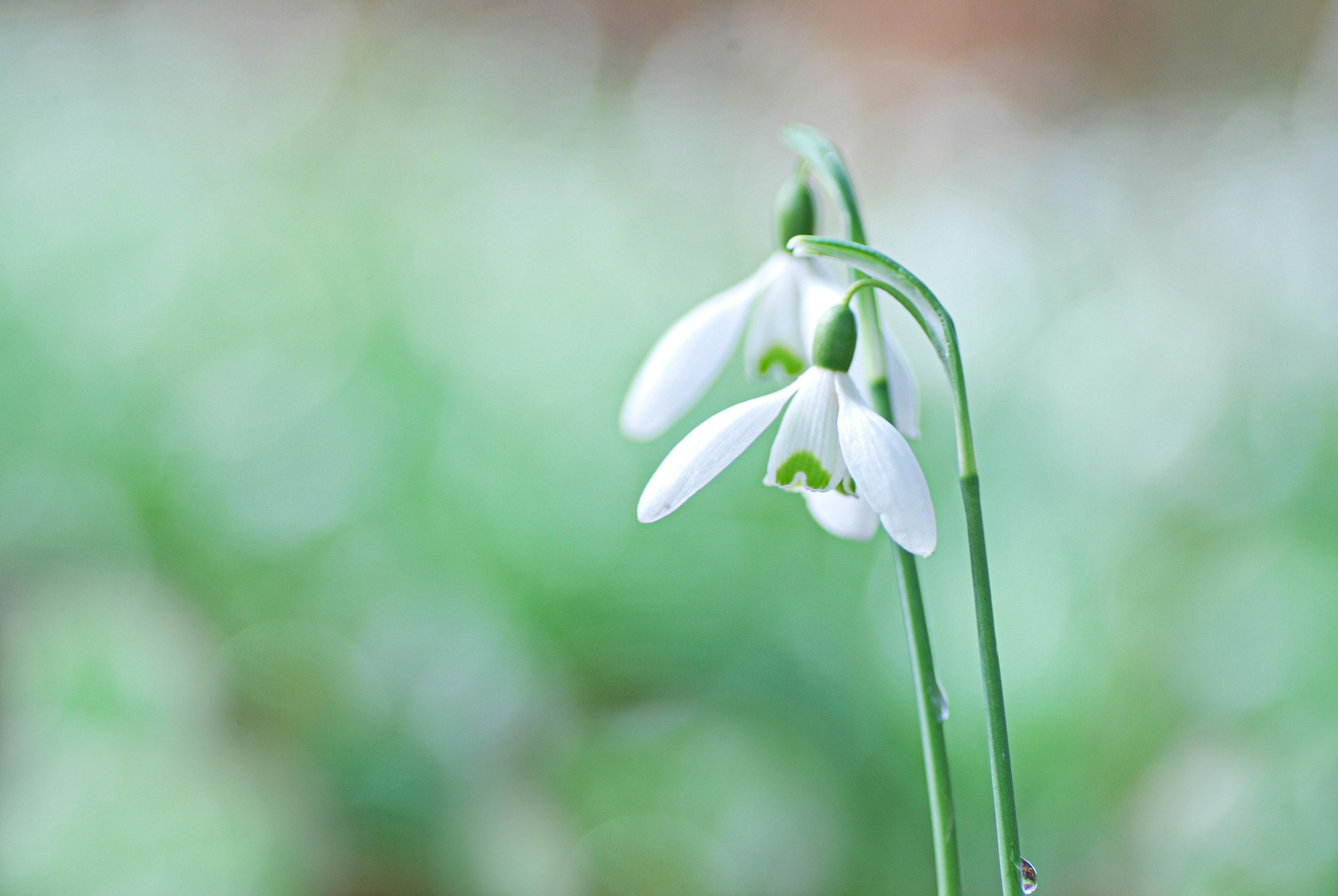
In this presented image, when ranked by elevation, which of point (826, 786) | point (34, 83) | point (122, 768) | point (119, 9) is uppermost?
point (119, 9)

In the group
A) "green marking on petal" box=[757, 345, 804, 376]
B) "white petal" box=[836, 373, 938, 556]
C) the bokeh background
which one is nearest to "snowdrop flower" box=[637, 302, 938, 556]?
"white petal" box=[836, 373, 938, 556]

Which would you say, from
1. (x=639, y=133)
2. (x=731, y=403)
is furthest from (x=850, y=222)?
(x=639, y=133)

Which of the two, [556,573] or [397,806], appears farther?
[556,573]

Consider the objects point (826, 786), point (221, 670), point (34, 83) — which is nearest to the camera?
point (826, 786)

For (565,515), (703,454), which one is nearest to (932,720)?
(703,454)

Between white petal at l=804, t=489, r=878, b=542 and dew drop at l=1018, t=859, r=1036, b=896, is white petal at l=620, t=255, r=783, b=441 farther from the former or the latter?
dew drop at l=1018, t=859, r=1036, b=896

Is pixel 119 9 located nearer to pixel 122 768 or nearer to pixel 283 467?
pixel 283 467
